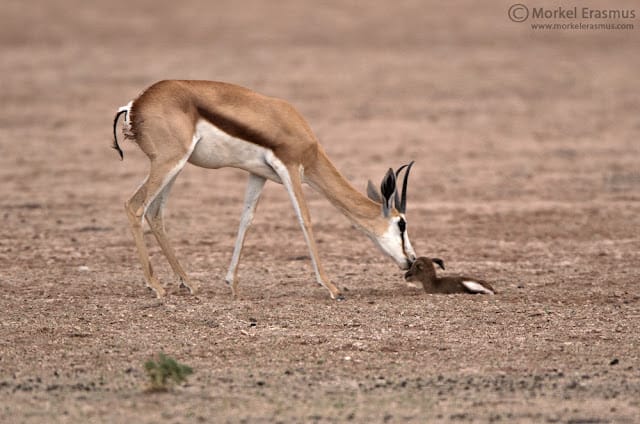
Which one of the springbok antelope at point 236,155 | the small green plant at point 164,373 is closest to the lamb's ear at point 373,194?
the springbok antelope at point 236,155

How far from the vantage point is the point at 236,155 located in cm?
1031

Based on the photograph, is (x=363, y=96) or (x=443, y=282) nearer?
(x=443, y=282)

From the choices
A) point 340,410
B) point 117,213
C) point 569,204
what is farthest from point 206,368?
point 569,204

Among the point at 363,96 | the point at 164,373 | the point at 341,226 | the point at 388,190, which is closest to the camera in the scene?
the point at 164,373

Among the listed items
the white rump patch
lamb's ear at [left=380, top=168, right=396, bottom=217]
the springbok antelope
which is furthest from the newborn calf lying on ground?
lamb's ear at [left=380, top=168, right=396, bottom=217]

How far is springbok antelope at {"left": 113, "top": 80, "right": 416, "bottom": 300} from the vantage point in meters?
10.0

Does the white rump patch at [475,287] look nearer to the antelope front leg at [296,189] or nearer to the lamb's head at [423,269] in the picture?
the lamb's head at [423,269]

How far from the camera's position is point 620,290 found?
10672 mm

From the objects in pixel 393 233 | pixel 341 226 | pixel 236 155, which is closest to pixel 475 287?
pixel 393 233

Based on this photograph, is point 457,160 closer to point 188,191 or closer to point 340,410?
point 188,191

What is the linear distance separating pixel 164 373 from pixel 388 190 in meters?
3.65

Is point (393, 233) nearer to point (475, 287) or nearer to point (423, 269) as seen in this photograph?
point (423, 269)

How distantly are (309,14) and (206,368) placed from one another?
22.2 metres

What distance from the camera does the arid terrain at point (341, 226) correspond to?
305 inches
